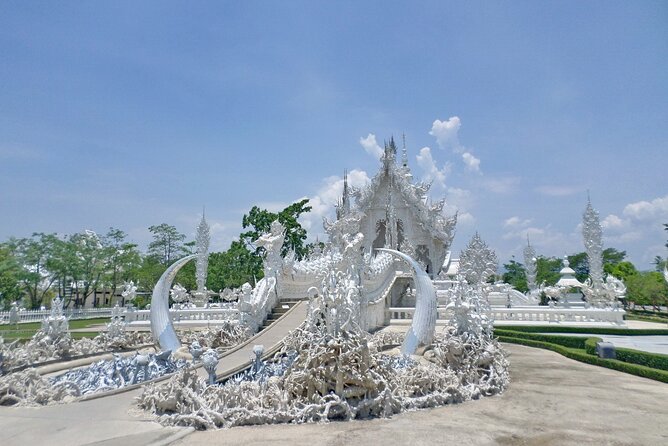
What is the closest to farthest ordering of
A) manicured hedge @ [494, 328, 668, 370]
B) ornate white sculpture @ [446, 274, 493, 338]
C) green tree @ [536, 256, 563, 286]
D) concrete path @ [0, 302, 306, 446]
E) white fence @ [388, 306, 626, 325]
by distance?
concrete path @ [0, 302, 306, 446]
ornate white sculpture @ [446, 274, 493, 338]
manicured hedge @ [494, 328, 668, 370]
white fence @ [388, 306, 626, 325]
green tree @ [536, 256, 563, 286]

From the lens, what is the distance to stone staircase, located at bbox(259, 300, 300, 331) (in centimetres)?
1437

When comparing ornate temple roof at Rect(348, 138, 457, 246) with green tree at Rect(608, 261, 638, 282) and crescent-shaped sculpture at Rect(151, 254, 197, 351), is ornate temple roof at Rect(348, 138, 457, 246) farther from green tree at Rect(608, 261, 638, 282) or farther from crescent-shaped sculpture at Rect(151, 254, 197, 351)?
green tree at Rect(608, 261, 638, 282)

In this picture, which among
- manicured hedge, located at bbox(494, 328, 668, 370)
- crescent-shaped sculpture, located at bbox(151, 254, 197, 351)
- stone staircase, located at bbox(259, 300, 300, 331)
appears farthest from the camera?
stone staircase, located at bbox(259, 300, 300, 331)

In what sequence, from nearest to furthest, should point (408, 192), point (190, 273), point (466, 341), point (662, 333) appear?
point (466, 341) → point (662, 333) → point (408, 192) → point (190, 273)

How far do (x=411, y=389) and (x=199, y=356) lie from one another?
4.22 m

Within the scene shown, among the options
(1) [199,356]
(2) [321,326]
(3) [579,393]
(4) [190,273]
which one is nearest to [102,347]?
(1) [199,356]

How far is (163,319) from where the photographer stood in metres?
12.7

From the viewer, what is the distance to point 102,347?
14.2 meters

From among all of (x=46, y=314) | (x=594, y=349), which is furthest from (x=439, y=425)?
(x=46, y=314)

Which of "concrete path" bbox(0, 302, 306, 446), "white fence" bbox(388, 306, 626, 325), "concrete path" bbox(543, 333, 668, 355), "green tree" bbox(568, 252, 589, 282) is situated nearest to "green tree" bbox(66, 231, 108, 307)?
"white fence" bbox(388, 306, 626, 325)

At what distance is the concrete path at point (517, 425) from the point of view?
5.76 metres

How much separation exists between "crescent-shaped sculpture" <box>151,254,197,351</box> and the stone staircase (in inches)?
111

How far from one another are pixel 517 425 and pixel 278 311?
9.77 metres

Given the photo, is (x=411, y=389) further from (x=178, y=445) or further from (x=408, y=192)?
(x=408, y=192)
